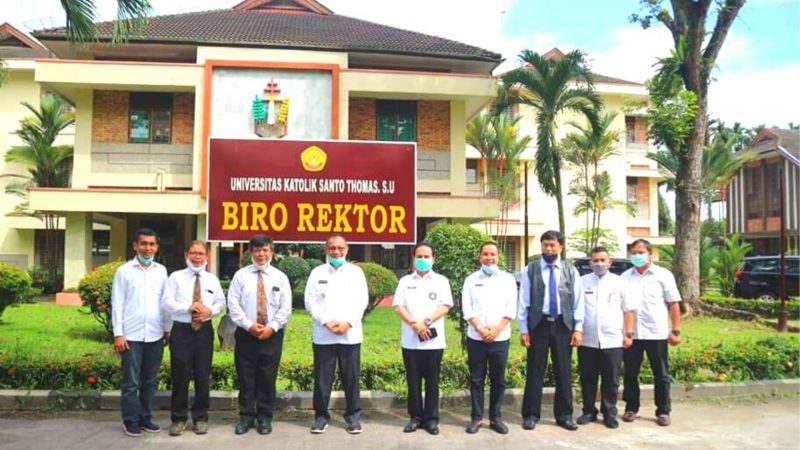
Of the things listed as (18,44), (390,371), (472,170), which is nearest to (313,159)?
(390,371)

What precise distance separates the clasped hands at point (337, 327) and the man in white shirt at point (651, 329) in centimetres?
276

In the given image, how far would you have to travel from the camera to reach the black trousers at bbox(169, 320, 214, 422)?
5797 millimetres

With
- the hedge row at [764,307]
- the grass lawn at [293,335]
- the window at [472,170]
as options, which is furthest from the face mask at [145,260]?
the window at [472,170]

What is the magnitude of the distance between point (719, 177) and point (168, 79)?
20.3m

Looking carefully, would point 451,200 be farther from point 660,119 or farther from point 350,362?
point 350,362

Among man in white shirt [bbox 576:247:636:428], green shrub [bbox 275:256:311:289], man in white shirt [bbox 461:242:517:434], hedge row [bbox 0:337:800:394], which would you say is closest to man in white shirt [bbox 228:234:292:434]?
hedge row [bbox 0:337:800:394]

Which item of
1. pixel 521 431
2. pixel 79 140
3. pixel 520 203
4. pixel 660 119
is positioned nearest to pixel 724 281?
pixel 660 119

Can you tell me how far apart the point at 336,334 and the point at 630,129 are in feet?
103

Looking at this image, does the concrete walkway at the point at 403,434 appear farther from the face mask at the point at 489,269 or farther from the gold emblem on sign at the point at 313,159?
the gold emblem on sign at the point at 313,159

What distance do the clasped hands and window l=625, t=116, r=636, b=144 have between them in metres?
30.8

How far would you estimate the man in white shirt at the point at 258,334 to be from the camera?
5.86 meters

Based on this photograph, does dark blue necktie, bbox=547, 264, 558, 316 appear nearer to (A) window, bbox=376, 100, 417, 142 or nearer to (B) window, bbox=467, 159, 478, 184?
(A) window, bbox=376, 100, 417, 142

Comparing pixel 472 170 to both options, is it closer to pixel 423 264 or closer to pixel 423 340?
pixel 423 264

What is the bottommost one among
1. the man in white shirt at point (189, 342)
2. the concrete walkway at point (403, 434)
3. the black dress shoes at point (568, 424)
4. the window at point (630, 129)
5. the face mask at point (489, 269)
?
the concrete walkway at point (403, 434)
